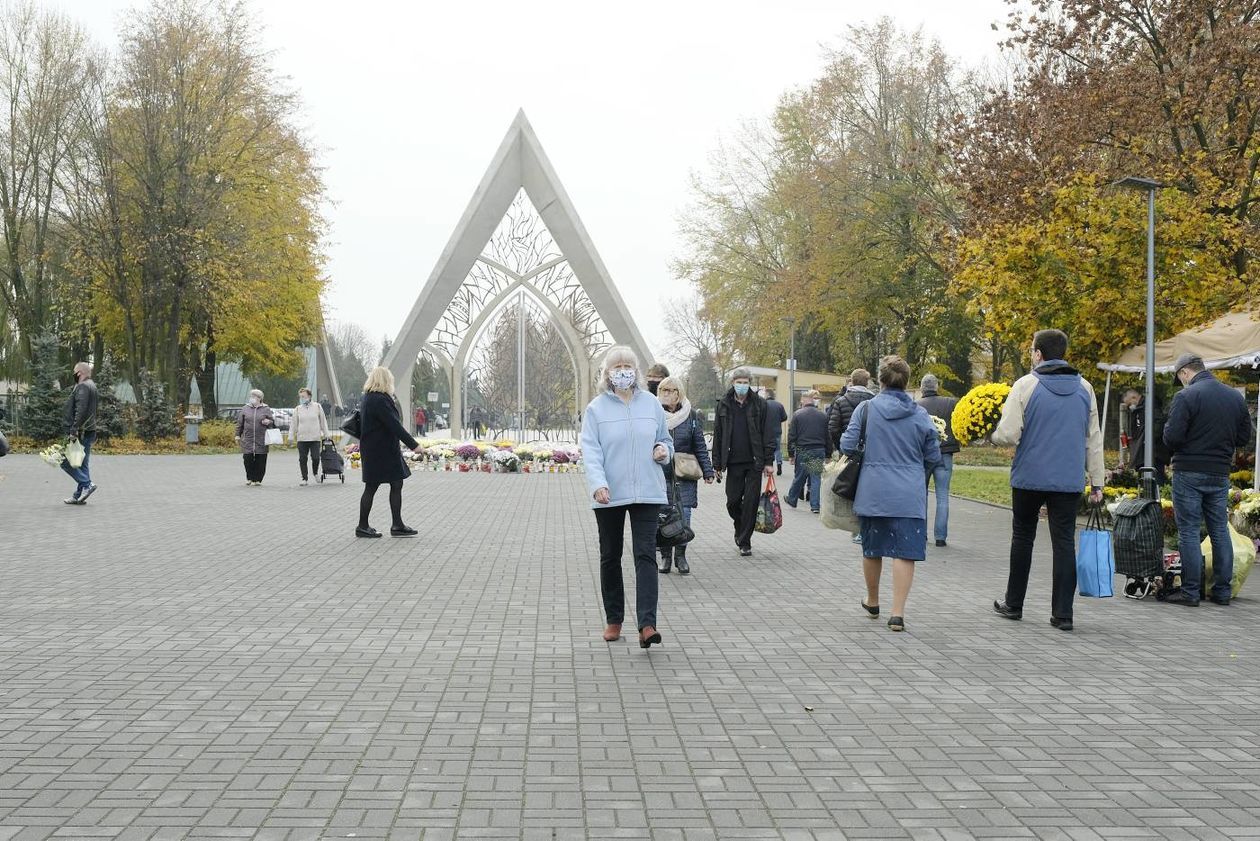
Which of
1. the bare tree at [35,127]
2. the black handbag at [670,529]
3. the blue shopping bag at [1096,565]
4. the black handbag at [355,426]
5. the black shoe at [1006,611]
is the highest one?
the bare tree at [35,127]

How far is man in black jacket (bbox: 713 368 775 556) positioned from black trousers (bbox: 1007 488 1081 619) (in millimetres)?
3329

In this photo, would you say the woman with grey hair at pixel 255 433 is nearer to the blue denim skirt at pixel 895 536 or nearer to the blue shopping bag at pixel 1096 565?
the blue denim skirt at pixel 895 536

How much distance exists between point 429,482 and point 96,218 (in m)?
20.0

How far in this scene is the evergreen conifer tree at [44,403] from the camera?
32406 mm

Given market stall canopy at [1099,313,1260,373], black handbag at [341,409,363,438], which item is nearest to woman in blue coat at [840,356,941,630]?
black handbag at [341,409,363,438]

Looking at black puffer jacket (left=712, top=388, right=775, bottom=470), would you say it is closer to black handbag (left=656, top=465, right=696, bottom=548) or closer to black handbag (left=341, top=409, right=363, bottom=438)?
black handbag (left=656, top=465, right=696, bottom=548)

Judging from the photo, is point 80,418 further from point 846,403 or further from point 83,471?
point 846,403

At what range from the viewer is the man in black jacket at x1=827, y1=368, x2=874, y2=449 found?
37.6ft

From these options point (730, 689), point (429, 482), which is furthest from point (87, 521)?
point (730, 689)

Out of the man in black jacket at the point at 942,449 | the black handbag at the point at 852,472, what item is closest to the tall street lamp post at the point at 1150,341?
the man in black jacket at the point at 942,449

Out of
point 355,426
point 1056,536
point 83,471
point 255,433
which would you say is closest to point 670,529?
point 1056,536

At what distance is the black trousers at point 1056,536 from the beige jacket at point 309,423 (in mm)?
15117

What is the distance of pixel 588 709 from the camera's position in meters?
5.34

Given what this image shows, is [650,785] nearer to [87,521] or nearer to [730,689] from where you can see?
[730,689]
